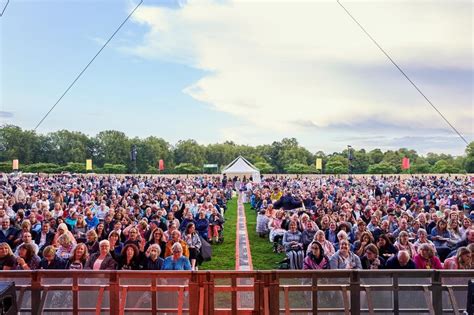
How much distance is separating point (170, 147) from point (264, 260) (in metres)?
97.8

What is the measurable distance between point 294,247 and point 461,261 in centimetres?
333

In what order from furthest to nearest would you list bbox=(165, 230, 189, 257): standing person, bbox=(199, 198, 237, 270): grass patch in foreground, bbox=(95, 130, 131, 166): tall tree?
bbox=(95, 130, 131, 166): tall tree, bbox=(199, 198, 237, 270): grass patch in foreground, bbox=(165, 230, 189, 257): standing person

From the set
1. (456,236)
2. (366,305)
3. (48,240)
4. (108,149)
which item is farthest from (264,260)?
(108,149)

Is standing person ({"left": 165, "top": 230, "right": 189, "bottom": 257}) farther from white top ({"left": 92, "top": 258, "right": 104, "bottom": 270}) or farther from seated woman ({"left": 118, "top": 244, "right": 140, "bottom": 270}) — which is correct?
white top ({"left": 92, "top": 258, "right": 104, "bottom": 270})

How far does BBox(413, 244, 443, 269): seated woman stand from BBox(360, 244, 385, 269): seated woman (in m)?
0.55

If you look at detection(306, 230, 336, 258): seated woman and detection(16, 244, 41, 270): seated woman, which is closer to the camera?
detection(16, 244, 41, 270): seated woman

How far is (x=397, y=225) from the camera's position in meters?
11.0

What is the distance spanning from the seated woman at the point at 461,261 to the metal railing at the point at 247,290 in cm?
164

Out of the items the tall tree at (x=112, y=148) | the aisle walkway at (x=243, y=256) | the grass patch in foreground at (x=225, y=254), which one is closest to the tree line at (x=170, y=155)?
the tall tree at (x=112, y=148)

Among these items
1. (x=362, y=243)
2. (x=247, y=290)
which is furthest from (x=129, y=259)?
(x=362, y=243)

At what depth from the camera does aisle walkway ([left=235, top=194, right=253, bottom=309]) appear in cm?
490

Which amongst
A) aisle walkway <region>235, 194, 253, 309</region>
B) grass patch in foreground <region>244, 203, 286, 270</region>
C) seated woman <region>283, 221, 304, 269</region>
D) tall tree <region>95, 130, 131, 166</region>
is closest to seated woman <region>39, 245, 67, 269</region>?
aisle walkway <region>235, 194, 253, 309</region>

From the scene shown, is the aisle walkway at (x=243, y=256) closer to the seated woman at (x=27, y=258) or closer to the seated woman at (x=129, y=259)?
the seated woman at (x=129, y=259)

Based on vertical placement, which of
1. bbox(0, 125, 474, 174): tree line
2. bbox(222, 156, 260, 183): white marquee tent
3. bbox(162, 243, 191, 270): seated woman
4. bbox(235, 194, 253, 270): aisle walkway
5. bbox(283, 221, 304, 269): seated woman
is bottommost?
bbox(235, 194, 253, 270): aisle walkway
